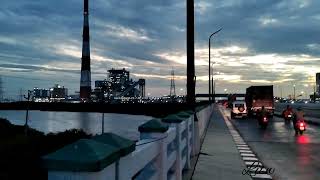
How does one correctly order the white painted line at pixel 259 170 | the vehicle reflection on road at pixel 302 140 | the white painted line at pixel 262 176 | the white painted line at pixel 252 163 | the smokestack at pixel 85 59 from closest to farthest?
the white painted line at pixel 262 176 < the white painted line at pixel 259 170 < the white painted line at pixel 252 163 < the vehicle reflection on road at pixel 302 140 < the smokestack at pixel 85 59

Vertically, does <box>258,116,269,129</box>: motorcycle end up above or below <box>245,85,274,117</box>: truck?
below

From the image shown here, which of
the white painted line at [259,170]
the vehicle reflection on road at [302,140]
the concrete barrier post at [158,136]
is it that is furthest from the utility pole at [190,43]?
the concrete barrier post at [158,136]

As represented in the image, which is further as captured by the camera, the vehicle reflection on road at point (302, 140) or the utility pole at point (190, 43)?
the vehicle reflection on road at point (302, 140)

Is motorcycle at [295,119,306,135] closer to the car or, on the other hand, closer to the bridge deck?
the bridge deck

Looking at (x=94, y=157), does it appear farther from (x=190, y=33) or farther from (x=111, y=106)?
(x=111, y=106)

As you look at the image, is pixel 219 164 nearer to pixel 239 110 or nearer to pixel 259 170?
pixel 259 170

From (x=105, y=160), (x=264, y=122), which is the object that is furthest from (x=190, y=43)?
(x=264, y=122)

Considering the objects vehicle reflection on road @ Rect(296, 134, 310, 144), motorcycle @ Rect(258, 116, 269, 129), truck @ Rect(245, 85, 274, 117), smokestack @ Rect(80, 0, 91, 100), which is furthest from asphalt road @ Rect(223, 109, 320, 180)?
smokestack @ Rect(80, 0, 91, 100)

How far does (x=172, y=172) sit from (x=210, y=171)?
3742 mm

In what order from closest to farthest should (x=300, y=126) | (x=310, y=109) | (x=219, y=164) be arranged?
(x=219, y=164) < (x=300, y=126) < (x=310, y=109)

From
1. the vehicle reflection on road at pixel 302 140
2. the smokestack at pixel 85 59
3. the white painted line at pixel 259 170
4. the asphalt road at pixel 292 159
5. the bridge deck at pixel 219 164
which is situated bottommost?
the vehicle reflection on road at pixel 302 140

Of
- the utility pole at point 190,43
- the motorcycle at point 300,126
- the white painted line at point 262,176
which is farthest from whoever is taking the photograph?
the motorcycle at point 300,126

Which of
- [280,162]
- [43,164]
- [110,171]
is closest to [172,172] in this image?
[110,171]

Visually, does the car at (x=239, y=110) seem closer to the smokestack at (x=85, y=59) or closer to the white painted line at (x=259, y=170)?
the white painted line at (x=259, y=170)
